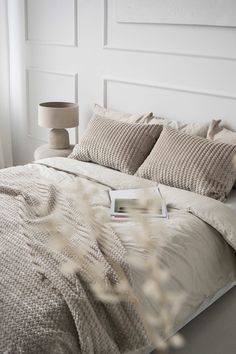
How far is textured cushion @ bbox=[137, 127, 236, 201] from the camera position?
102 inches

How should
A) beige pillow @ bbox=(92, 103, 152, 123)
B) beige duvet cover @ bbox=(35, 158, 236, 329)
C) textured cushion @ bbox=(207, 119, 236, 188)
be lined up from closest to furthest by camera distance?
beige duvet cover @ bbox=(35, 158, 236, 329)
textured cushion @ bbox=(207, 119, 236, 188)
beige pillow @ bbox=(92, 103, 152, 123)

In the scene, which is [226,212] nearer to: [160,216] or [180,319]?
[160,216]

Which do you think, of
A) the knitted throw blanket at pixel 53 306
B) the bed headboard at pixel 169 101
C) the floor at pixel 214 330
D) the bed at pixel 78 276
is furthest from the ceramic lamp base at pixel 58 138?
the floor at pixel 214 330

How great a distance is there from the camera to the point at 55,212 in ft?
7.66

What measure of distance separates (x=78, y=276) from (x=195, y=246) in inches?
25.5

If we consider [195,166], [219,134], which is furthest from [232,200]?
[219,134]

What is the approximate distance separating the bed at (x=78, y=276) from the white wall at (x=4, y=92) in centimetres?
150

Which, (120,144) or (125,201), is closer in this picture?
(125,201)

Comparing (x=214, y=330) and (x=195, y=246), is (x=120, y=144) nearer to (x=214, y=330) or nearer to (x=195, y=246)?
(x=195, y=246)

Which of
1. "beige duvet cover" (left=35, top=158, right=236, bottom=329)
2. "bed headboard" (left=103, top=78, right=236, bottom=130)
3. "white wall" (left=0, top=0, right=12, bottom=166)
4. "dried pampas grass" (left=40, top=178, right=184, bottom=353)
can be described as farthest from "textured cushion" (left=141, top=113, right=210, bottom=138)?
"white wall" (left=0, top=0, right=12, bottom=166)

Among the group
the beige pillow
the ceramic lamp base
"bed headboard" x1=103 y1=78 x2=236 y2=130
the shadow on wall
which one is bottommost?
the shadow on wall

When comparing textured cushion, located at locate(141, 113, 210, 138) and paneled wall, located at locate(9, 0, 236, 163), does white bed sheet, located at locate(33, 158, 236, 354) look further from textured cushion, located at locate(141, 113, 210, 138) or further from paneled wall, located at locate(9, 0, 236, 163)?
paneled wall, located at locate(9, 0, 236, 163)

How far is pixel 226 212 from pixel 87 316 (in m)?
0.99

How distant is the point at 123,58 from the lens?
3473mm
